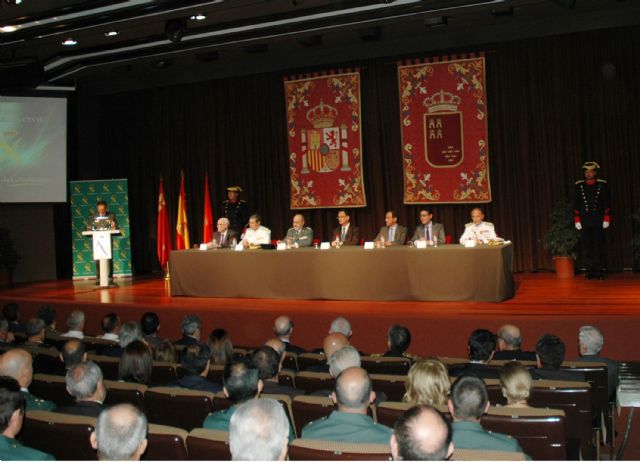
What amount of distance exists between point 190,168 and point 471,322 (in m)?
7.41

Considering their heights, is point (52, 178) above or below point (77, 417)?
above

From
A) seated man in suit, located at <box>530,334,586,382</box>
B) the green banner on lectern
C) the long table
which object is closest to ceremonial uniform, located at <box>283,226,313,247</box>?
the long table

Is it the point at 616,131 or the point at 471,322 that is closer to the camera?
the point at 471,322

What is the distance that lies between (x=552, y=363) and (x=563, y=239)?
569 centimetres

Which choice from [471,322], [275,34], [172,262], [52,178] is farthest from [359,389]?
[52,178]

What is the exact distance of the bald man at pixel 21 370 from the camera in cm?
349

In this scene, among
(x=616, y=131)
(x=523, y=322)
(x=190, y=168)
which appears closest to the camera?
(x=523, y=322)

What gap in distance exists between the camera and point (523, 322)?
6156mm

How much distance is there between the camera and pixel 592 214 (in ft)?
29.5

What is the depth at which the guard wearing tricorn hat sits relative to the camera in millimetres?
8914

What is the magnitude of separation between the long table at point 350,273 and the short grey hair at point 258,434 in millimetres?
5218

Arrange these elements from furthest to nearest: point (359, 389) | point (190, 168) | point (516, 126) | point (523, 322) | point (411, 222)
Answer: point (190, 168) → point (411, 222) → point (516, 126) → point (523, 322) → point (359, 389)

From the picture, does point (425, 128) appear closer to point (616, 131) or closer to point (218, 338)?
point (616, 131)

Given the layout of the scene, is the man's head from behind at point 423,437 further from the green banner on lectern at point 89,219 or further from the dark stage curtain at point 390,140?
the green banner on lectern at point 89,219
